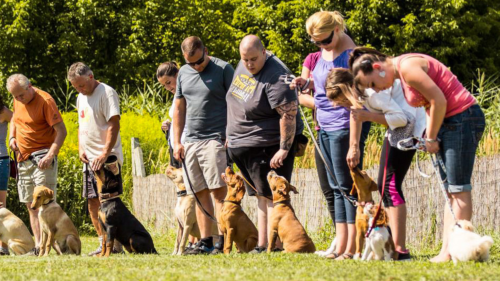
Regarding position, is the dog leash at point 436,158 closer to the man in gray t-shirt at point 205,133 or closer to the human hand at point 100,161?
the man in gray t-shirt at point 205,133

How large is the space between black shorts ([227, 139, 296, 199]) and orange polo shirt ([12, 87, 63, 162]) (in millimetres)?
2726

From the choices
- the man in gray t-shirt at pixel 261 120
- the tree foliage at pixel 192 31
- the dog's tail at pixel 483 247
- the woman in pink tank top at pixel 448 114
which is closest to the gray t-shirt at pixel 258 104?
the man in gray t-shirt at pixel 261 120

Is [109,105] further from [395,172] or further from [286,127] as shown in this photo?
[395,172]

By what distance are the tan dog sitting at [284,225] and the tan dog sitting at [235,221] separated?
0.47 metres

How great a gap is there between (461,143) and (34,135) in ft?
18.0

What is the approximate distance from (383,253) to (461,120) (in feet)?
3.94

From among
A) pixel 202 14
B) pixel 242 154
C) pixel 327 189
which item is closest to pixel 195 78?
pixel 242 154

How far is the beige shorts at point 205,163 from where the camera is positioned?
332 inches

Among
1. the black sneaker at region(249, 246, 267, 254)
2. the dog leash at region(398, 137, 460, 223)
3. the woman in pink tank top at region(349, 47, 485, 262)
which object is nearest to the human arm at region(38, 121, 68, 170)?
the black sneaker at region(249, 246, 267, 254)

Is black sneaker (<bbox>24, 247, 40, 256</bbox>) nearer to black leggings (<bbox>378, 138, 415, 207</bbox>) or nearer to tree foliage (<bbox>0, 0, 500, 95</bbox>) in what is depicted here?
black leggings (<bbox>378, 138, 415, 207</bbox>)

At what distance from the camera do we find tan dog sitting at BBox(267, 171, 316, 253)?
7.57 metres

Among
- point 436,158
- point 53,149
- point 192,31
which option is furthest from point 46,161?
point 192,31

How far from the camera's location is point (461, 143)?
614 centimetres

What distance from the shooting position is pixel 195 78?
28.0 ft
